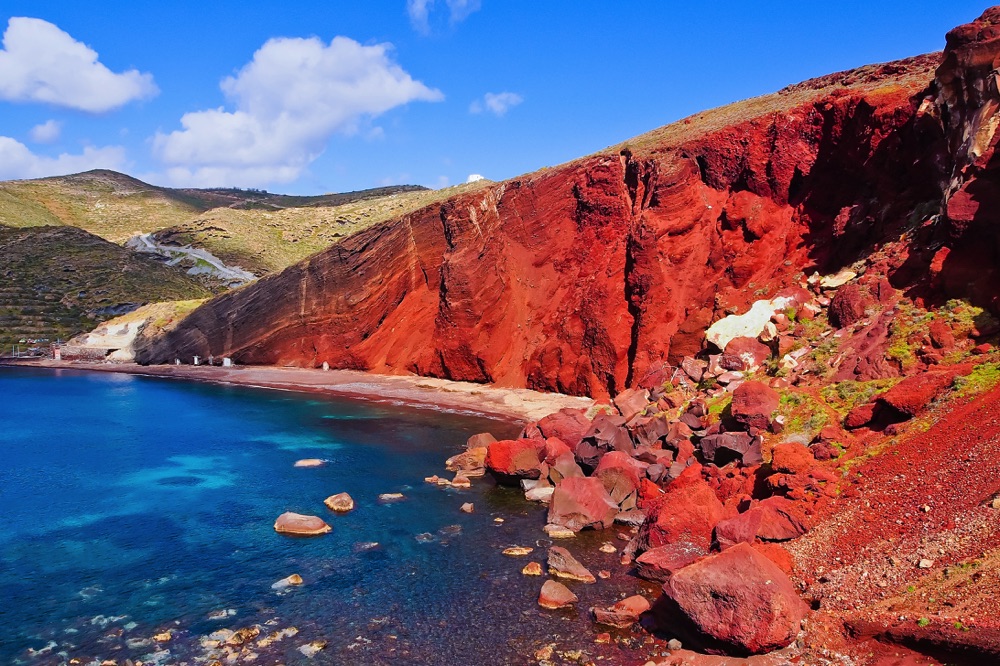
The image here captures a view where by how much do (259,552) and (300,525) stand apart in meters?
1.96

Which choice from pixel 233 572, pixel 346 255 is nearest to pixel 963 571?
pixel 233 572

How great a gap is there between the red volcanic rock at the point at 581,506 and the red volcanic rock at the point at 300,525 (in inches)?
308

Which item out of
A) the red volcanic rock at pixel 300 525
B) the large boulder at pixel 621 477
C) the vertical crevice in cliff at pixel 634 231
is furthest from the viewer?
the vertical crevice in cliff at pixel 634 231

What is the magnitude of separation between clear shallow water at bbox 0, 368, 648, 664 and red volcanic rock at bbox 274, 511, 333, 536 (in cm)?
47

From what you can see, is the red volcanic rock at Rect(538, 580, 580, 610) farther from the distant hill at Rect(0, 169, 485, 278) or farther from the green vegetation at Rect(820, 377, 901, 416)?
the distant hill at Rect(0, 169, 485, 278)

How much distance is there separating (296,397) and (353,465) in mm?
24288

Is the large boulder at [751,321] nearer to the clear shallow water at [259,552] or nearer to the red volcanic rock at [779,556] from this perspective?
the clear shallow water at [259,552]

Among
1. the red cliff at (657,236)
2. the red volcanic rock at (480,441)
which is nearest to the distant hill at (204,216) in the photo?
the red cliff at (657,236)

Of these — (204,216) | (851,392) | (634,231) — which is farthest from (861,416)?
(204,216)

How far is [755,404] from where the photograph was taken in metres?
25.2

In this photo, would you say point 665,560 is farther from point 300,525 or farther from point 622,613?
point 300,525

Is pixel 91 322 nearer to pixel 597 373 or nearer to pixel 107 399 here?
pixel 107 399

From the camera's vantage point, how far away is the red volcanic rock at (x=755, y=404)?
81.3 ft

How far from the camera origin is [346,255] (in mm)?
62000
